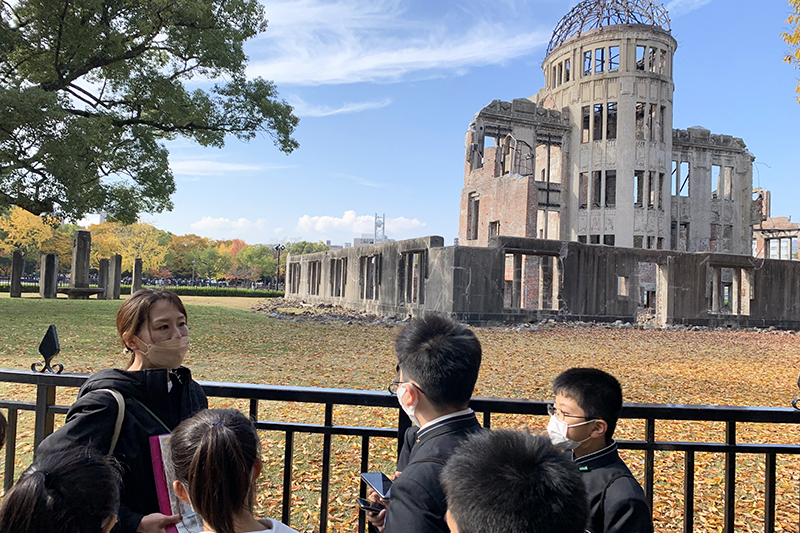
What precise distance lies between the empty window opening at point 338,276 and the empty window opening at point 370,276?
322cm

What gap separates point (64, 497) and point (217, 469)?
403mm

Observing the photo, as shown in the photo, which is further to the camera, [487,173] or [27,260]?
[27,260]

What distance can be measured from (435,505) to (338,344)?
12.3 meters

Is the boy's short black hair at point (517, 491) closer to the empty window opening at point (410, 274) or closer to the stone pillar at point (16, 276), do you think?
the empty window opening at point (410, 274)

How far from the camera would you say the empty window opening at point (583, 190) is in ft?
123

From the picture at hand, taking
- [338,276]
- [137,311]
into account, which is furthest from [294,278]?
[137,311]

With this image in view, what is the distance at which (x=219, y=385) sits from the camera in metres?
2.87

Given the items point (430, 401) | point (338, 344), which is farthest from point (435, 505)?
point (338, 344)

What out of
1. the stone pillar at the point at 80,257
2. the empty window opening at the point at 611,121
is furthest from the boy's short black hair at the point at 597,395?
the empty window opening at the point at 611,121

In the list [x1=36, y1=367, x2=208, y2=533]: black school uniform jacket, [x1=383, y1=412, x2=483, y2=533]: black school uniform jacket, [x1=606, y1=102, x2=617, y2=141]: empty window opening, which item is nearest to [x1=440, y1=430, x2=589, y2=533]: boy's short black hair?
[x1=383, y1=412, x2=483, y2=533]: black school uniform jacket

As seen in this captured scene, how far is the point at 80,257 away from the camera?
75.5ft

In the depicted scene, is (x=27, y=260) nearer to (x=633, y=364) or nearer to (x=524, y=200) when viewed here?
(x=524, y=200)

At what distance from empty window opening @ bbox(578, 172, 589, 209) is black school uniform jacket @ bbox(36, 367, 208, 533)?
38.0 m

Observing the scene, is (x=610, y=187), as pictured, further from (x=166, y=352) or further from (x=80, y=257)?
(x=166, y=352)
